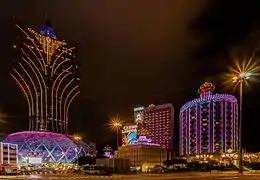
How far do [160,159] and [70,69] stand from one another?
256ft

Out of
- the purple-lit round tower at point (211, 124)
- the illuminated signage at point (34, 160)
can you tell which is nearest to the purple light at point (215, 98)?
the purple-lit round tower at point (211, 124)

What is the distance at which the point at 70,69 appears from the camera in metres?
184

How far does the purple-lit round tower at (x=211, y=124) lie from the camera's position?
509ft

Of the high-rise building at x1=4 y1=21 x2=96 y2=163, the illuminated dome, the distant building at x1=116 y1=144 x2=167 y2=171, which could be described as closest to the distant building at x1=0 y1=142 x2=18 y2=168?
the illuminated dome

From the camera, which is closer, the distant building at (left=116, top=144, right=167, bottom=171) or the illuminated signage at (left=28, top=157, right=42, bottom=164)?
the distant building at (left=116, top=144, right=167, bottom=171)

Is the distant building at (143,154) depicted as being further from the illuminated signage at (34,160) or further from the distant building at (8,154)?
the illuminated signage at (34,160)

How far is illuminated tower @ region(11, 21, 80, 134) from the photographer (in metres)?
165

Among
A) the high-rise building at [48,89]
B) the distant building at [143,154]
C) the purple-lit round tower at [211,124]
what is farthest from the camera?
the purple-lit round tower at [211,124]

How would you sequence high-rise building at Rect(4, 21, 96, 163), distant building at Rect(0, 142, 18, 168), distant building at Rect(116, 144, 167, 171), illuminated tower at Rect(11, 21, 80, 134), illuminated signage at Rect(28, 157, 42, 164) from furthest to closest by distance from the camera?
illuminated tower at Rect(11, 21, 80, 134), high-rise building at Rect(4, 21, 96, 163), illuminated signage at Rect(28, 157, 42, 164), distant building at Rect(116, 144, 167, 171), distant building at Rect(0, 142, 18, 168)

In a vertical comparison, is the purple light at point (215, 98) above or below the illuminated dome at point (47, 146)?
above

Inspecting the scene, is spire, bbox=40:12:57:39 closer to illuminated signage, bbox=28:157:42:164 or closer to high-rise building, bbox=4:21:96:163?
high-rise building, bbox=4:21:96:163

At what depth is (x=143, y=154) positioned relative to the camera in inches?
4537

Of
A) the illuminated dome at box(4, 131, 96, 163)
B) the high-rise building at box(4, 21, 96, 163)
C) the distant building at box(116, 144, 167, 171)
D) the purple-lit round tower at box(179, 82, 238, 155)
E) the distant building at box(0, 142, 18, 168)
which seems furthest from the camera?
the purple-lit round tower at box(179, 82, 238, 155)

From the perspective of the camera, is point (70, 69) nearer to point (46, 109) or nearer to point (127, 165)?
point (46, 109)
